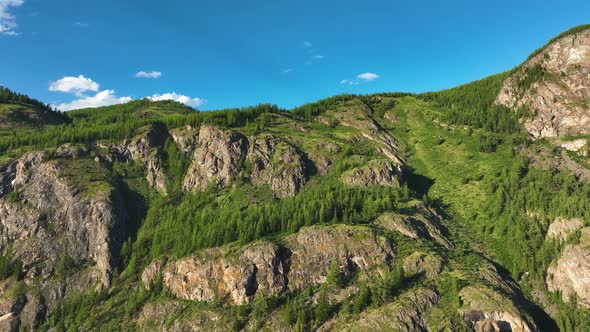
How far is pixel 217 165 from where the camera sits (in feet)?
632

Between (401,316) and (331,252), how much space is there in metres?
31.4

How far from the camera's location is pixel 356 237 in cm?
12900

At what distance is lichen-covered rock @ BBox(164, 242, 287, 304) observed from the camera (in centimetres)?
12000

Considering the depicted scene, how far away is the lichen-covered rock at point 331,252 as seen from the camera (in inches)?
4808

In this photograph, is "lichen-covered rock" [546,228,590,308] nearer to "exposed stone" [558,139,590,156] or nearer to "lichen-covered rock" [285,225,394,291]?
"lichen-covered rock" [285,225,394,291]

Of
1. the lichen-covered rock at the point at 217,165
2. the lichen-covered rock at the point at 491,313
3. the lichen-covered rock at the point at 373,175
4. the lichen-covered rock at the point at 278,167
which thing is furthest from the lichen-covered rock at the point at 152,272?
the lichen-covered rock at the point at 491,313

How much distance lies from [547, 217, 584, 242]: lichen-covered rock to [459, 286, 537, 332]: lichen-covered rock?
41774 millimetres

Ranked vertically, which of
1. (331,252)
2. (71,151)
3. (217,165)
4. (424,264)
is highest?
(71,151)

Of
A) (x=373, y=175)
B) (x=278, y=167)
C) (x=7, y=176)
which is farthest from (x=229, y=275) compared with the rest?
(x=7, y=176)

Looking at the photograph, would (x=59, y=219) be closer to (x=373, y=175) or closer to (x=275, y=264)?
(x=275, y=264)

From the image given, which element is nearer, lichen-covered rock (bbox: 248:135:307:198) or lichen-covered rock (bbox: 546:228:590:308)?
lichen-covered rock (bbox: 546:228:590:308)

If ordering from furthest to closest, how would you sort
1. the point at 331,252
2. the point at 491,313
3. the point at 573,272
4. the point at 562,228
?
the point at 562,228 → the point at 331,252 → the point at 573,272 → the point at 491,313

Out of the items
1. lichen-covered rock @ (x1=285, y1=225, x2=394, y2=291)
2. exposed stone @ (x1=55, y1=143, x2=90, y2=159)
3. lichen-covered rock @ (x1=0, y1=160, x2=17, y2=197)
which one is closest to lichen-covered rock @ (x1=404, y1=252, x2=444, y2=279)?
lichen-covered rock @ (x1=285, y1=225, x2=394, y2=291)

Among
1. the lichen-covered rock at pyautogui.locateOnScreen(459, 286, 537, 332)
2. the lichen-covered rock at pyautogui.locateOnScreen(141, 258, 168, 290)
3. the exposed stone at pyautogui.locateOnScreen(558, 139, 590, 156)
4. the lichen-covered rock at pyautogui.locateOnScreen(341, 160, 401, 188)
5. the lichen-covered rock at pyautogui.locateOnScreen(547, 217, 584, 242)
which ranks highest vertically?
the exposed stone at pyautogui.locateOnScreen(558, 139, 590, 156)
